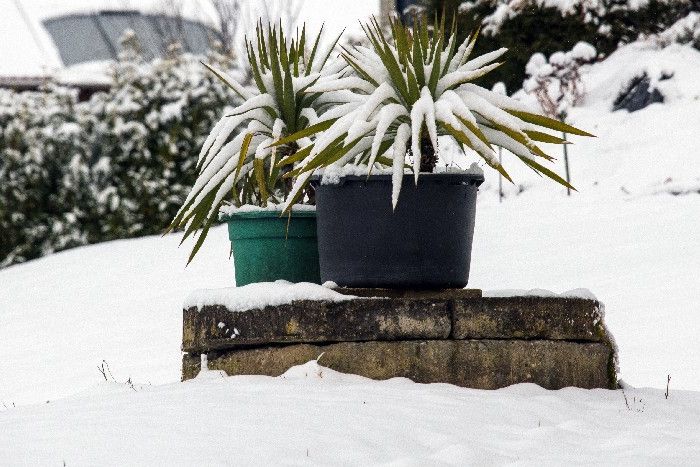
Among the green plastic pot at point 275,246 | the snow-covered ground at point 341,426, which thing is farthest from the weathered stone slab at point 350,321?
the green plastic pot at point 275,246

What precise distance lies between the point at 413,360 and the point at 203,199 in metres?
0.98

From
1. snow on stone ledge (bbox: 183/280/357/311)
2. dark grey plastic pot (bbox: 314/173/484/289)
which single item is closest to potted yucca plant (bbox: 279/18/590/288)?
dark grey plastic pot (bbox: 314/173/484/289)

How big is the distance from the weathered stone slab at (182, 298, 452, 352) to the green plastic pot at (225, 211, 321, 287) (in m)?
0.35

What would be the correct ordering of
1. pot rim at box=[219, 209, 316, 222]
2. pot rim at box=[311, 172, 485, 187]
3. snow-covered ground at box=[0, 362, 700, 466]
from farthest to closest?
pot rim at box=[219, 209, 316, 222]
pot rim at box=[311, 172, 485, 187]
snow-covered ground at box=[0, 362, 700, 466]

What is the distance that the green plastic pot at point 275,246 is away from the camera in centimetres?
356

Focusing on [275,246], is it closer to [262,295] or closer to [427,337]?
[262,295]

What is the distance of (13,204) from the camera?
26.4ft

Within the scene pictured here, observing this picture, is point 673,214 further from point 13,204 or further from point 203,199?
point 13,204

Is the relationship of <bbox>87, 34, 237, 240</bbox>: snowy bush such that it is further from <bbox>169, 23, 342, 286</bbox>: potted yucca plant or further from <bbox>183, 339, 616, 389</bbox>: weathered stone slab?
<bbox>183, 339, 616, 389</bbox>: weathered stone slab

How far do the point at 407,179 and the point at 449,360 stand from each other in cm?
57

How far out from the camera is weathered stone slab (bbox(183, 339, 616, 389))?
3174mm

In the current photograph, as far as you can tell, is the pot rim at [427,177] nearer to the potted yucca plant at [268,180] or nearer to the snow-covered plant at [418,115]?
the snow-covered plant at [418,115]

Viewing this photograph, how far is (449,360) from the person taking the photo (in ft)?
10.5

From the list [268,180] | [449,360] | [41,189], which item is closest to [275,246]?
[268,180]
